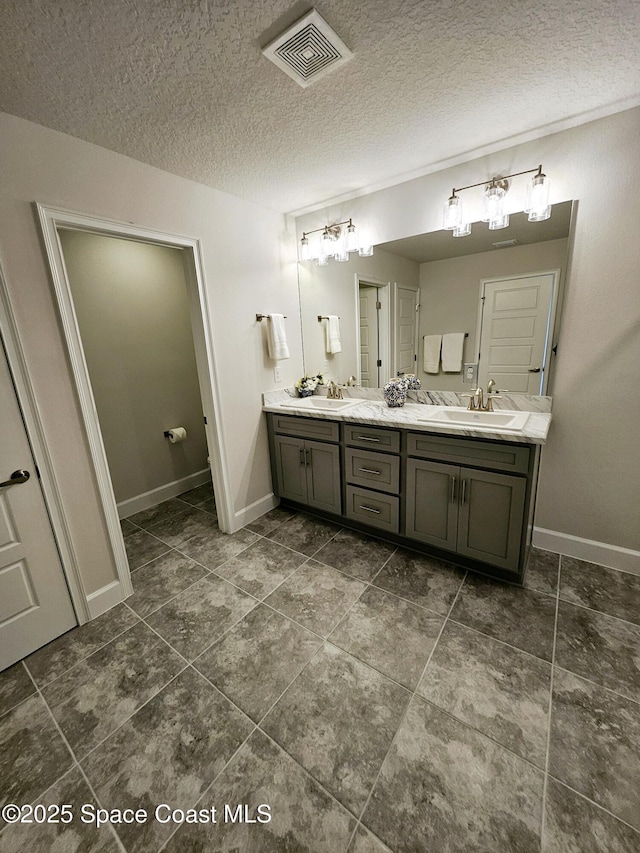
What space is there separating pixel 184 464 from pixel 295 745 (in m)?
2.60

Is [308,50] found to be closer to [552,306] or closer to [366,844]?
[552,306]

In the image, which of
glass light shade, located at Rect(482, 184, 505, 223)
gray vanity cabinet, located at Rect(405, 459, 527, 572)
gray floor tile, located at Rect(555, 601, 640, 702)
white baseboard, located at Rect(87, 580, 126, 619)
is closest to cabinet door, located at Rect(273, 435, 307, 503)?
gray vanity cabinet, located at Rect(405, 459, 527, 572)

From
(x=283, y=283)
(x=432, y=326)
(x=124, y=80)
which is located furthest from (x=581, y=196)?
(x=124, y=80)

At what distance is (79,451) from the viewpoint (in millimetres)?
1748

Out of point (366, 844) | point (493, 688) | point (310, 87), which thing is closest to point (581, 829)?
point (493, 688)

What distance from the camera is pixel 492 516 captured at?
1858 millimetres

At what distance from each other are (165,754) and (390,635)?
101 cm

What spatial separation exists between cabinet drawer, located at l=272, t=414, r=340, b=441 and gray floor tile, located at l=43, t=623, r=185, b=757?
4.92 ft

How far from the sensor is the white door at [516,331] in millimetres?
1993

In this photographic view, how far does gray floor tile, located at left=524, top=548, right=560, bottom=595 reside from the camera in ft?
6.28

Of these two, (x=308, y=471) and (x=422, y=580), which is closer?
(x=422, y=580)

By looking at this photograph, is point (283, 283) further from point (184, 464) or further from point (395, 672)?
point (395, 672)

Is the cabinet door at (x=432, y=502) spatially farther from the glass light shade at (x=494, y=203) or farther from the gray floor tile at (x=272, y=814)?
the glass light shade at (x=494, y=203)

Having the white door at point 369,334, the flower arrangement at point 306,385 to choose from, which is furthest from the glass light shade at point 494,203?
the flower arrangement at point 306,385
